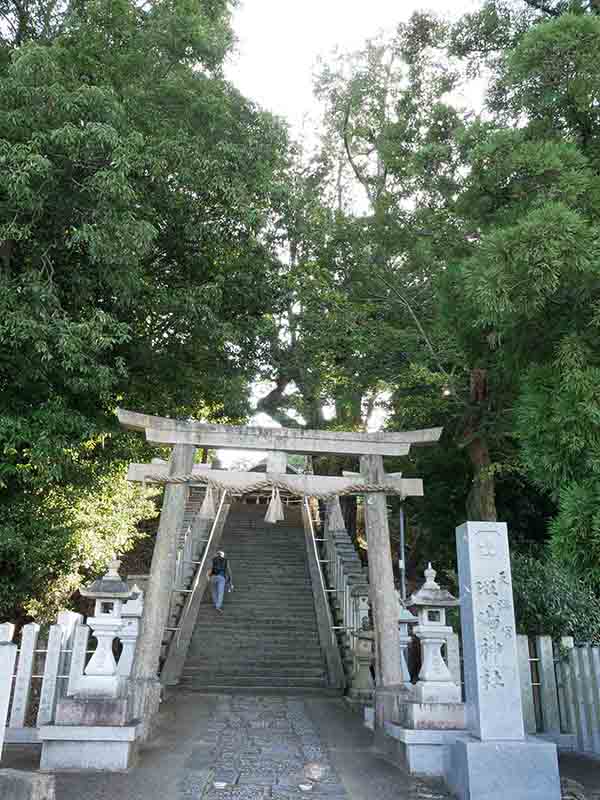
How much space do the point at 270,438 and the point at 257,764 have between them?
135 inches

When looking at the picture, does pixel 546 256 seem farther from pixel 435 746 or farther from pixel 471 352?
pixel 435 746

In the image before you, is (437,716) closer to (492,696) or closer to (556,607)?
(492,696)

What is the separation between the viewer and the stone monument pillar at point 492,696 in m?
4.11

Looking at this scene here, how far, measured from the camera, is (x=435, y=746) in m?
5.08

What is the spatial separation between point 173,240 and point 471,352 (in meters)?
6.41

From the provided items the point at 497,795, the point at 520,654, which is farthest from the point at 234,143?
the point at 497,795

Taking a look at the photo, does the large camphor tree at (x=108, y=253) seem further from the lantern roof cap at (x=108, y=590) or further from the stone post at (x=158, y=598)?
the lantern roof cap at (x=108, y=590)

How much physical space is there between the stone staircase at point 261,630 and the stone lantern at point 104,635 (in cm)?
465

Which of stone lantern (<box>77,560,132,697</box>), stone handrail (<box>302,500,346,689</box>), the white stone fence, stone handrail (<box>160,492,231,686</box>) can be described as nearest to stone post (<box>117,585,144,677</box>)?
the white stone fence

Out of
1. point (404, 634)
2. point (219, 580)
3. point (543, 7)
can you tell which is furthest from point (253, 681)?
point (543, 7)

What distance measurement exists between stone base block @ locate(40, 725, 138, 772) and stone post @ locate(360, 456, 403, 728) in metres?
2.55

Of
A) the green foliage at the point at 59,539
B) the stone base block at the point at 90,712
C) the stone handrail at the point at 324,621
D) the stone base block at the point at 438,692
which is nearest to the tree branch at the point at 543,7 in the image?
the stone base block at the point at 438,692

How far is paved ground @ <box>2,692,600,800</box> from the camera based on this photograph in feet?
14.8

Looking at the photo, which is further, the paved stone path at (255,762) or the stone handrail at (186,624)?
the stone handrail at (186,624)
